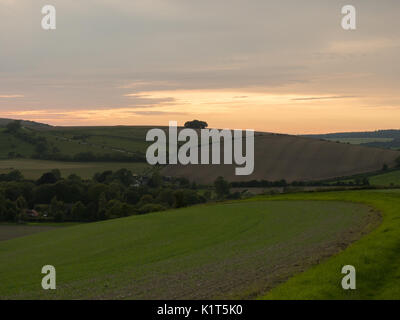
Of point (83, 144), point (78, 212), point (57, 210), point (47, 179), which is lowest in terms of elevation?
point (78, 212)

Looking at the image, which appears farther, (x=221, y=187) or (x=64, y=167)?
(x=64, y=167)

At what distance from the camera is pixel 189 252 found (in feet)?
105

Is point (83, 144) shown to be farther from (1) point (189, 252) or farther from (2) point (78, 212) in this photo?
(1) point (189, 252)

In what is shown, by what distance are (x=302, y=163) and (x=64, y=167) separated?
6805 centimetres

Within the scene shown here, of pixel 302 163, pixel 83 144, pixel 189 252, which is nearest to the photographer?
pixel 189 252

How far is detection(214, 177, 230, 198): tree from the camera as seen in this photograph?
10562 centimetres

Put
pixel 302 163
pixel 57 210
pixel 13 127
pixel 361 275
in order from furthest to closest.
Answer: pixel 13 127 < pixel 302 163 < pixel 57 210 < pixel 361 275

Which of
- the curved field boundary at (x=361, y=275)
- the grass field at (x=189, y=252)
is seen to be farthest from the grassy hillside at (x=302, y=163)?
the curved field boundary at (x=361, y=275)

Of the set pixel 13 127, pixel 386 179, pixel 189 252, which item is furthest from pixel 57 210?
pixel 13 127

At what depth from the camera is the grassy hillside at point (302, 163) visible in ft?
375

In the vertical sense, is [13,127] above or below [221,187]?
above

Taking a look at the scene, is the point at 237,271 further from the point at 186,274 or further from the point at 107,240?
the point at 107,240

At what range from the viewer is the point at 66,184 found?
117m
